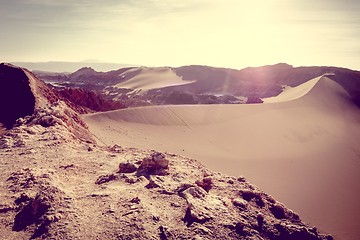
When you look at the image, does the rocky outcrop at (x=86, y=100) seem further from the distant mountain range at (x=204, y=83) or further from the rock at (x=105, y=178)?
the rock at (x=105, y=178)

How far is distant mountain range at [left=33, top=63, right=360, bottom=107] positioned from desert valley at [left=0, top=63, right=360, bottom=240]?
456 inches

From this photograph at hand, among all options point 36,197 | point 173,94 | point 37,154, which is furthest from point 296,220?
point 173,94

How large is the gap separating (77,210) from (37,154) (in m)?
2.03

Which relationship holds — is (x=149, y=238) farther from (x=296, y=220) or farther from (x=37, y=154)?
(x=37, y=154)

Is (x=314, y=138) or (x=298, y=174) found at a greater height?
(x=314, y=138)

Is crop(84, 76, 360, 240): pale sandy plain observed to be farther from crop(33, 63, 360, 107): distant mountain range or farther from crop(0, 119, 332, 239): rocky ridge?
crop(33, 63, 360, 107): distant mountain range

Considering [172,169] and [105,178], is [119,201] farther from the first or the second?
[172,169]

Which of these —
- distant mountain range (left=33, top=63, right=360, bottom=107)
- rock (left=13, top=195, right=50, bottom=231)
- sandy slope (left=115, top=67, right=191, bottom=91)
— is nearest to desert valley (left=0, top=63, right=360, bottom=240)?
rock (left=13, top=195, right=50, bottom=231)

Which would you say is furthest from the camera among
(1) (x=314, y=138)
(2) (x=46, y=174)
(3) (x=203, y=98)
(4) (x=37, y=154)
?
(3) (x=203, y=98)

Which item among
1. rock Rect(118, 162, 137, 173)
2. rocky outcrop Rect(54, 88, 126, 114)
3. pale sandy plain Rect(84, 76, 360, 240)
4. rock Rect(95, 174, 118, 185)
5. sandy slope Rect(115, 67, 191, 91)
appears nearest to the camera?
rock Rect(95, 174, 118, 185)

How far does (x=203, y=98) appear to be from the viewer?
29875 millimetres

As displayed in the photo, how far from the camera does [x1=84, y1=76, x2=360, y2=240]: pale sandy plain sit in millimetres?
6655

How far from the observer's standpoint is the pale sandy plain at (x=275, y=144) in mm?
6655

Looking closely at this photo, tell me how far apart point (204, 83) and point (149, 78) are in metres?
16.2
